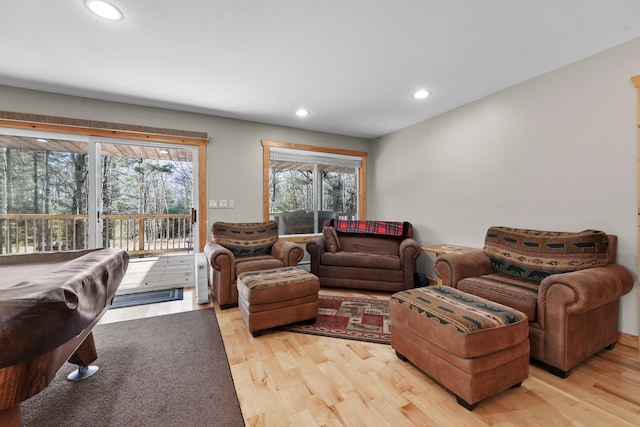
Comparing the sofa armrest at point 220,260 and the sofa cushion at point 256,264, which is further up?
the sofa armrest at point 220,260

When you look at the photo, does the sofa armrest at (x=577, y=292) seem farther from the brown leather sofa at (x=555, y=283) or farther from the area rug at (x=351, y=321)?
the area rug at (x=351, y=321)

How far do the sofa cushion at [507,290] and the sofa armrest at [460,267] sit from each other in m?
0.06

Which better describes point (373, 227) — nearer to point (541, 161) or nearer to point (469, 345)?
point (541, 161)

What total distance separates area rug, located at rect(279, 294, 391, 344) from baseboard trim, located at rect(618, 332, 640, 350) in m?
1.78

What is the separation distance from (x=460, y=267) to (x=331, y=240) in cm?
182

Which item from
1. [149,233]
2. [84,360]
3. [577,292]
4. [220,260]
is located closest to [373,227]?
[220,260]

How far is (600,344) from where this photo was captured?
1863mm

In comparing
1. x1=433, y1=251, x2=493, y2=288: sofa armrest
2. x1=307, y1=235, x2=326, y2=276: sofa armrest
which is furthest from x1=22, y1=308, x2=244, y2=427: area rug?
x1=433, y1=251, x2=493, y2=288: sofa armrest

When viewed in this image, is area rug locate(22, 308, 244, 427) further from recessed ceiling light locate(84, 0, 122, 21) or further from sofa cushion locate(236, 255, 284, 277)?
recessed ceiling light locate(84, 0, 122, 21)

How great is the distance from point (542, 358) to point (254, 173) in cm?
367

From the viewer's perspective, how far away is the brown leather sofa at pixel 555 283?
5.38 feet

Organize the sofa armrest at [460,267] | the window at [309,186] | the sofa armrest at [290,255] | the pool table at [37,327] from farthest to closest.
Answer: the window at [309,186] < the sofa armrest at [290,255] < the sofa armrest at [460,267] < the pool table at [37,327]

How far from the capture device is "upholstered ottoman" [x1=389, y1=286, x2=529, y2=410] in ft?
4.43

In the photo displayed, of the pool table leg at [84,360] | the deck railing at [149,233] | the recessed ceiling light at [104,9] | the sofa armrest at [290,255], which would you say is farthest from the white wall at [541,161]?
the deck railing at [149,233]
